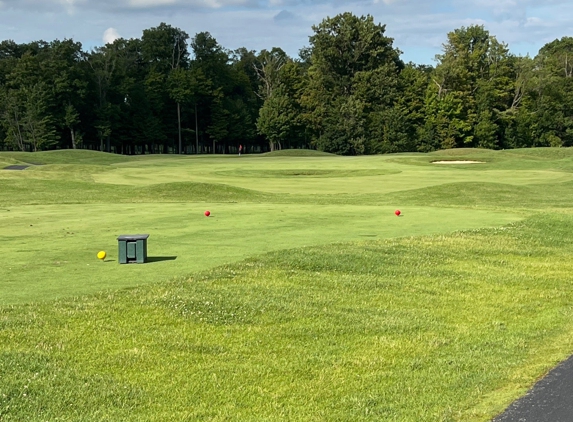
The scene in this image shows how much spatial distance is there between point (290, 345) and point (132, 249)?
13.9 ft

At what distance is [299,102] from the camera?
307 ft

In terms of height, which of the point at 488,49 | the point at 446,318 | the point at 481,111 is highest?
the point at 488,49

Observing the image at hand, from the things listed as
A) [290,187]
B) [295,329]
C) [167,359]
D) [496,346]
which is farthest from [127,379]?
[290,187]

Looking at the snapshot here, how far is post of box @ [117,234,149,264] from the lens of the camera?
10375 millimetres

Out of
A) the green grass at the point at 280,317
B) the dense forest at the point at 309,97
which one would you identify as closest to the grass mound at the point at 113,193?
the green grass at the point at 280,317

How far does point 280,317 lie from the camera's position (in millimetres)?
8164

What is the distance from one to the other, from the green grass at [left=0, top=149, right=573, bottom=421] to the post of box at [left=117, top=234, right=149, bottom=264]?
339 mm

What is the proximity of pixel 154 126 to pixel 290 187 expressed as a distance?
63733 millimetres

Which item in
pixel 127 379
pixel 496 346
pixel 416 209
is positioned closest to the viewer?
pixel 127 379

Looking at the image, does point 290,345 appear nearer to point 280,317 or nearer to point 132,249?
point 280,317

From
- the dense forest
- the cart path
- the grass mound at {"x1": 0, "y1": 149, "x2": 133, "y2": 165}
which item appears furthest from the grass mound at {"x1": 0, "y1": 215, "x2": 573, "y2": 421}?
the dense forest

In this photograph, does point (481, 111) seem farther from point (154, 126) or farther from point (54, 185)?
point (54, 185)

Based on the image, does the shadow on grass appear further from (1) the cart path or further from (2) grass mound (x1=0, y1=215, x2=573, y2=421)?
(1) the cart path

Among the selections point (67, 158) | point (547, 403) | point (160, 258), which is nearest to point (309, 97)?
point (67, 158)
